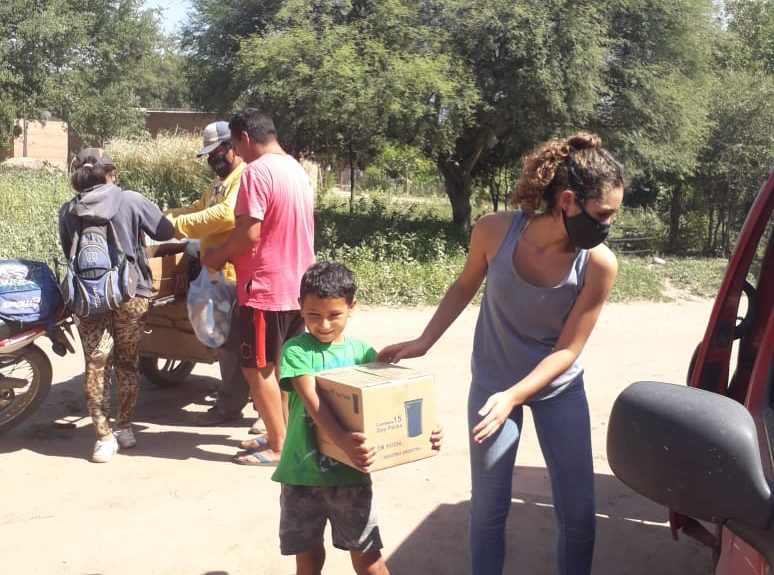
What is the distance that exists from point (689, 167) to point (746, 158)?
1.17 meters

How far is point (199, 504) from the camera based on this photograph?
176 inches

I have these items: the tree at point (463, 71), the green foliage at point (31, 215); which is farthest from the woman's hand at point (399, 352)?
the tree at point (463, 71)

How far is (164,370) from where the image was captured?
6605 millimetres

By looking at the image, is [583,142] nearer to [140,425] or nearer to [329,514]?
[329,514]

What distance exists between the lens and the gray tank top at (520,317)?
2.98 meters

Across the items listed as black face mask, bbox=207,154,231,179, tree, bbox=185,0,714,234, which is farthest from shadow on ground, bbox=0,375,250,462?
tree, bbox=185,0,714,234

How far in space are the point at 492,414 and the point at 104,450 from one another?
3255 mm

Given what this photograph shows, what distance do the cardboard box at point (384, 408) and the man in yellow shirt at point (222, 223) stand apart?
2519 mm

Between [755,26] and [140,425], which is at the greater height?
[755,26]

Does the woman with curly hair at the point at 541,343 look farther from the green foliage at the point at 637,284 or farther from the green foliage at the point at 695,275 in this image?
the green foliage at the point at 695,275

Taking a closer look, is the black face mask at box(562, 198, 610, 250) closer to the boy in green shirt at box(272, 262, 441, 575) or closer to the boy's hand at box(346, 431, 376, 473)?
the boy in green shirt at box(272, 262, 441, 575)

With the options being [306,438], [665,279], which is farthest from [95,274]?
[665,279]

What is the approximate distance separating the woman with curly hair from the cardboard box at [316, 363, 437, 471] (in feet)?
0.85

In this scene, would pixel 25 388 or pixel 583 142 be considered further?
pixel 25 388
